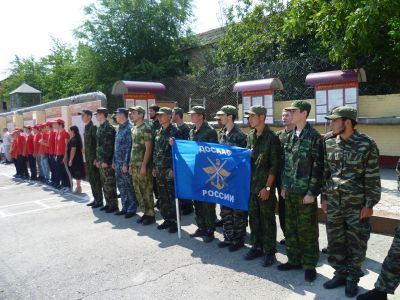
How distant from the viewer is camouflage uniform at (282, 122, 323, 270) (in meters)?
3.87

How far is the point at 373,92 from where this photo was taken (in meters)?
12.0

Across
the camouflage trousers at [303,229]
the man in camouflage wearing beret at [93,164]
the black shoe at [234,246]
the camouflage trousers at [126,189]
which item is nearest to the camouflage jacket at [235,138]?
the camouflage trousers at [303,229]

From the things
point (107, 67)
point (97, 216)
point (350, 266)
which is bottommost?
point (97, 216)

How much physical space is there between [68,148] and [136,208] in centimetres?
311

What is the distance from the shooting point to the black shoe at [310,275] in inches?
153

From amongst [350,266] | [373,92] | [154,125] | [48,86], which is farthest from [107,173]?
[48,86]

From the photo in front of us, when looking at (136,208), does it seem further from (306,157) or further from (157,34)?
(157,34)

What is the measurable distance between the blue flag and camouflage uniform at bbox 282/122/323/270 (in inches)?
26.7

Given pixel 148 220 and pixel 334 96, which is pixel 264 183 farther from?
pixel 334 96

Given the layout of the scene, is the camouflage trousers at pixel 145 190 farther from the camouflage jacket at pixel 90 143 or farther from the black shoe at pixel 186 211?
the camouflage jacket at pixel 90 143

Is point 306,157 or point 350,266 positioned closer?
point 350,266

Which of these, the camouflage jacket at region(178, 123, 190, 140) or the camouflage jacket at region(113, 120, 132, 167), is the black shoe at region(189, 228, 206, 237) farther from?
the camouflage jacket at region(113, 120, 132, 167)

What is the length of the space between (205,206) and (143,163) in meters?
1.50

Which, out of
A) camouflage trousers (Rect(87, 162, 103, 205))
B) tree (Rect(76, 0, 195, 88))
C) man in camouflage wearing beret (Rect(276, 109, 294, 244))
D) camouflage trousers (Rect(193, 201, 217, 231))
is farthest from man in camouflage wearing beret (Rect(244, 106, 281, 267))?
tree (Rect(76, 0, 195, 88))
